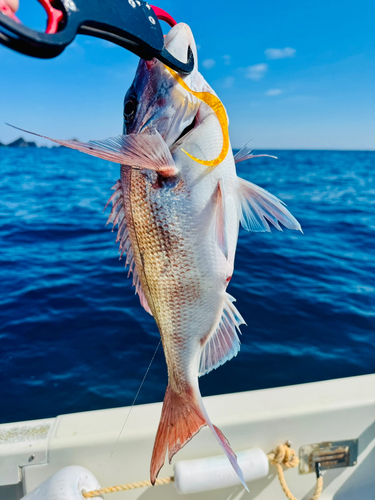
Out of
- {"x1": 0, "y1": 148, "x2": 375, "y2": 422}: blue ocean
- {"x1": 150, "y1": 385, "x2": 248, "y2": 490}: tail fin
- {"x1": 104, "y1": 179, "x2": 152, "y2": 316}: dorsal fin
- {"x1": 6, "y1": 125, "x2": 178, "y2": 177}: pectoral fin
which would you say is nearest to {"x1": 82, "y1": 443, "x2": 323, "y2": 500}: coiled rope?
{"x1": 150, "y1": 385, "x2": 248, "y2": 490}: tail fin

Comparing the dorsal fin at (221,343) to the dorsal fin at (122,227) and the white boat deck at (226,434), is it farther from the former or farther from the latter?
the white boat deck at (226,434)

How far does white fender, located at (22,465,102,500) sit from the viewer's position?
188 centimetres

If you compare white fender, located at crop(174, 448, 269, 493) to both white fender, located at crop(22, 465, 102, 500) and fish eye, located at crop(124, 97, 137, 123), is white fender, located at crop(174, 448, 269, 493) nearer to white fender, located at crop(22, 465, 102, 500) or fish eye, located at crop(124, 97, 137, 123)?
white fender, located at crop(22, 465, 102, 500)

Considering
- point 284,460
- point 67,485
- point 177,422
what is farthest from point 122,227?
point 284,460

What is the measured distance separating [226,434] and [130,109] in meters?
1.89

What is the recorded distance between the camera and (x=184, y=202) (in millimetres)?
1259

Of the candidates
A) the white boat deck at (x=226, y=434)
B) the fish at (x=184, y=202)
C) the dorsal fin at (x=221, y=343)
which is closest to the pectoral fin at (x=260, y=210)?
the fish at (x=184, y=202)

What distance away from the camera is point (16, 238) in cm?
852

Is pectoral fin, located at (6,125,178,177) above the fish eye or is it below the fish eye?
below

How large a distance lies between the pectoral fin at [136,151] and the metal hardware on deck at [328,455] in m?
2.06

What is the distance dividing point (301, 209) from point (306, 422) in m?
10.4

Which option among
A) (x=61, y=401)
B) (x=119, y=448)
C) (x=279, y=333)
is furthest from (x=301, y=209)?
(x=119, y=448)

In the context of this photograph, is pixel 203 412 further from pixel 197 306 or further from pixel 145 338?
pixel 145 338

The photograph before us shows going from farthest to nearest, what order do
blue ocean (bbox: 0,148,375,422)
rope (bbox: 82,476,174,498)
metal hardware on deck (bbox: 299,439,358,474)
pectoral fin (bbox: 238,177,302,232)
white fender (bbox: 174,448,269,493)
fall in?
1. blue ocean (bbox: 0,148,375,422)
2. metal hardware on deck (bbox: 299,439,358,474)
3. white fender (bbox: 174,448,269,493)
4. rope (bbox: 82,476,174,498)
5. pectoral fin (bbox: 238,177,302,232)
